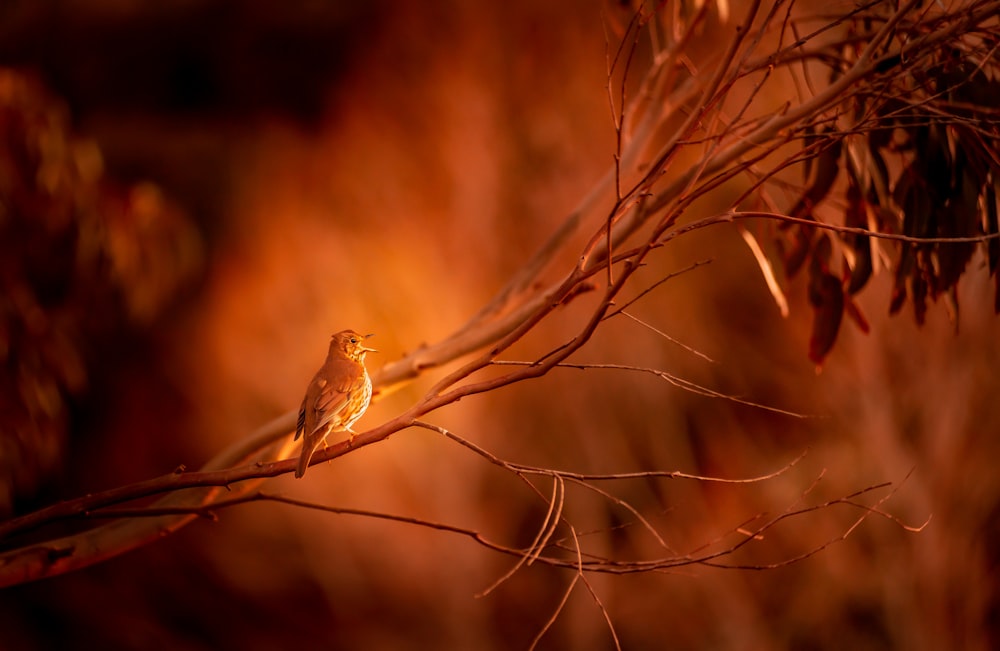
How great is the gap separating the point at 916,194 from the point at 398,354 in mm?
3470

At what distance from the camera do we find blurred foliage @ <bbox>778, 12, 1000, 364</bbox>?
2.37 m

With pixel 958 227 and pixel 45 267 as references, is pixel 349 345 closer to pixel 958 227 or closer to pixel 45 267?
pixel 958 227

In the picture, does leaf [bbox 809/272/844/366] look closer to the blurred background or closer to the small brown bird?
the small brown bird

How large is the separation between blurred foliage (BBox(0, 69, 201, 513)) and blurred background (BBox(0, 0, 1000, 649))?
36.5 inches

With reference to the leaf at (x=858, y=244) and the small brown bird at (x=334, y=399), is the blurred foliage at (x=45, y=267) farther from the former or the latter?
the leaf at (x=858, y=244)

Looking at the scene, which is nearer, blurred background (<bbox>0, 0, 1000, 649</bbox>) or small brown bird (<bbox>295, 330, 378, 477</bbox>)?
small brown bird (<bbox>295, 330, 378, 477</bbox>)

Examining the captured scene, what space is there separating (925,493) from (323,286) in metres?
3.89

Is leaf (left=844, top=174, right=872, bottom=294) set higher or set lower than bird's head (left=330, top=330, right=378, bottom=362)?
lower

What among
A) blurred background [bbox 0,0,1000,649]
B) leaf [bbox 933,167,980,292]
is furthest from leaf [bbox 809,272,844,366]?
blurred background [bbox 0,0,1000,649]

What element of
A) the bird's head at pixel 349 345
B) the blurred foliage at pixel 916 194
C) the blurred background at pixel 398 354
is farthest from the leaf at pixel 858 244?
the blurred background at pixel 398 354

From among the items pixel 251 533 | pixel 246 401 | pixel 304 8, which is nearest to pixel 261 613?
pixel 251 533

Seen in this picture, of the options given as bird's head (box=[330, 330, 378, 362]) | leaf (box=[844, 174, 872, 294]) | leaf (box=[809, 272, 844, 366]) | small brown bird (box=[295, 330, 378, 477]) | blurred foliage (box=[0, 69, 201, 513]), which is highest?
blurred foliage (box=[0, 69, 201, 513])

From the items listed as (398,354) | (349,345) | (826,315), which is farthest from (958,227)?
(398,354)

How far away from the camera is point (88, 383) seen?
254 inches
